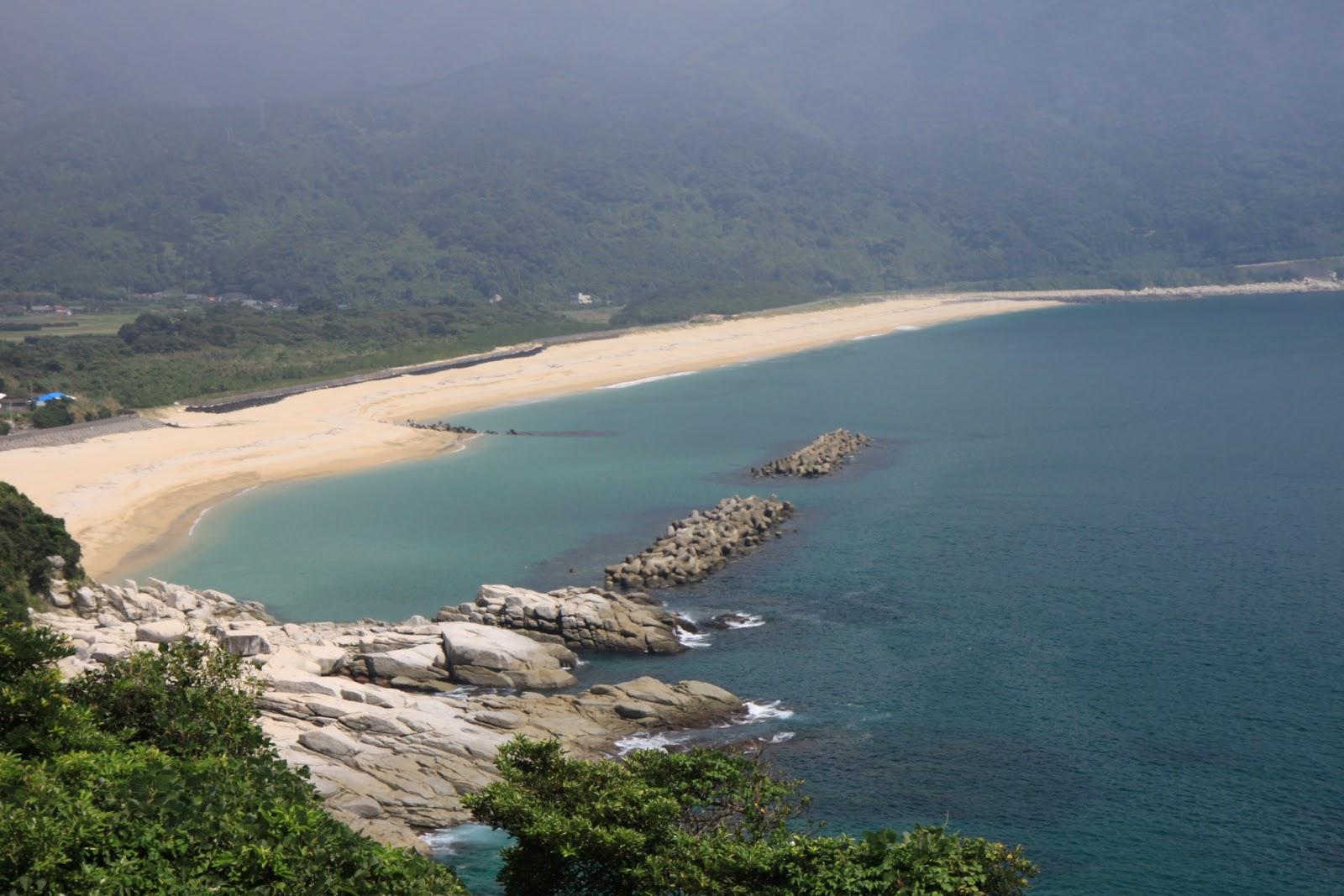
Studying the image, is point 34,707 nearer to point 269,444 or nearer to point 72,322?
point 269,444

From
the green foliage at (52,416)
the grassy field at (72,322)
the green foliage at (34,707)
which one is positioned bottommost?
the green foliage at (34,707)

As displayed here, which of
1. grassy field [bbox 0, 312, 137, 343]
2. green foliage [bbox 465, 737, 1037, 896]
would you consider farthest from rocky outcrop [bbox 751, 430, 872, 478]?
grassy field [bbox 0, 312, 137, 343]

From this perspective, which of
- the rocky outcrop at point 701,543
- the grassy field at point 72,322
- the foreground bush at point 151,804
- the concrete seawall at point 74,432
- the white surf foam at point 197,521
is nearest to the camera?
the foreground bush at point 151,804

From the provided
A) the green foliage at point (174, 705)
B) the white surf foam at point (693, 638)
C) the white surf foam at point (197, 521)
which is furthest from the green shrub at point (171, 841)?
the white surf foam at point (197, 521)

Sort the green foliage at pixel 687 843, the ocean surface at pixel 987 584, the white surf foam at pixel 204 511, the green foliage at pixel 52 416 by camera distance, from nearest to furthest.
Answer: the green foliage at pixel 687 843 < the ocean surface at pixel 987 584 < the white surf foam at pixel 204 511 < the green foliage at pixel 52 416

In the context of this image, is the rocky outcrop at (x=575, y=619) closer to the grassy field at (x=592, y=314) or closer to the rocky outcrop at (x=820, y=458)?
the rocky outcrop at (x=820, y=458)

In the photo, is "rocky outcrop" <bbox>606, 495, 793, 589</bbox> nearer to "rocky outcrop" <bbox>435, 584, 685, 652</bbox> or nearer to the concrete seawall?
"rocky outcrop" <bbox>435, 584, 685, 652</bbox>
